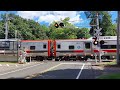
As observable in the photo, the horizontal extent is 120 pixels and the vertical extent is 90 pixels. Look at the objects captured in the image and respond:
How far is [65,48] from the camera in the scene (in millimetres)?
71062

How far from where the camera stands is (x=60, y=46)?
71.4 m

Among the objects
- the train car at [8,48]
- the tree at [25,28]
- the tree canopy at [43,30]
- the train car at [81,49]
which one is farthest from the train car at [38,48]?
the tree at [25,28]

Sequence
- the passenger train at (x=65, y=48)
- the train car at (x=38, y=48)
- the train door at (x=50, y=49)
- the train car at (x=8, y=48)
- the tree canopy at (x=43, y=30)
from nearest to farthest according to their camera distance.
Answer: the train car at (x=8, y=48), the passenger train at (x=65, y=48), the train door at (x=50, y=49), the train car at (x=38, y=48), the tree canopy at (x=43, y=30)

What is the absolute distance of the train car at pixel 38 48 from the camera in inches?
2815

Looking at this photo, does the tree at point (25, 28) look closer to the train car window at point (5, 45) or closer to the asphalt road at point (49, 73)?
the train car window at point (5, 45)

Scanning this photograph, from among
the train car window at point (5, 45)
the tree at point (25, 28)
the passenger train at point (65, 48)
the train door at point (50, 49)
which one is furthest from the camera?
the tree at point (25, 28)

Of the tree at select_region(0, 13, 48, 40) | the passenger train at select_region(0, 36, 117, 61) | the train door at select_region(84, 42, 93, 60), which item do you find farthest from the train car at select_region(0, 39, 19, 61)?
the tree at select_region(0, 13, 48, 40)

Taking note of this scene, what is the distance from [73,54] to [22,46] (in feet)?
30.6

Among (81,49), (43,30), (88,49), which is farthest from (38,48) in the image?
(43,30)

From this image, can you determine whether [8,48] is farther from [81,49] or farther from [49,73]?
[49,73]
